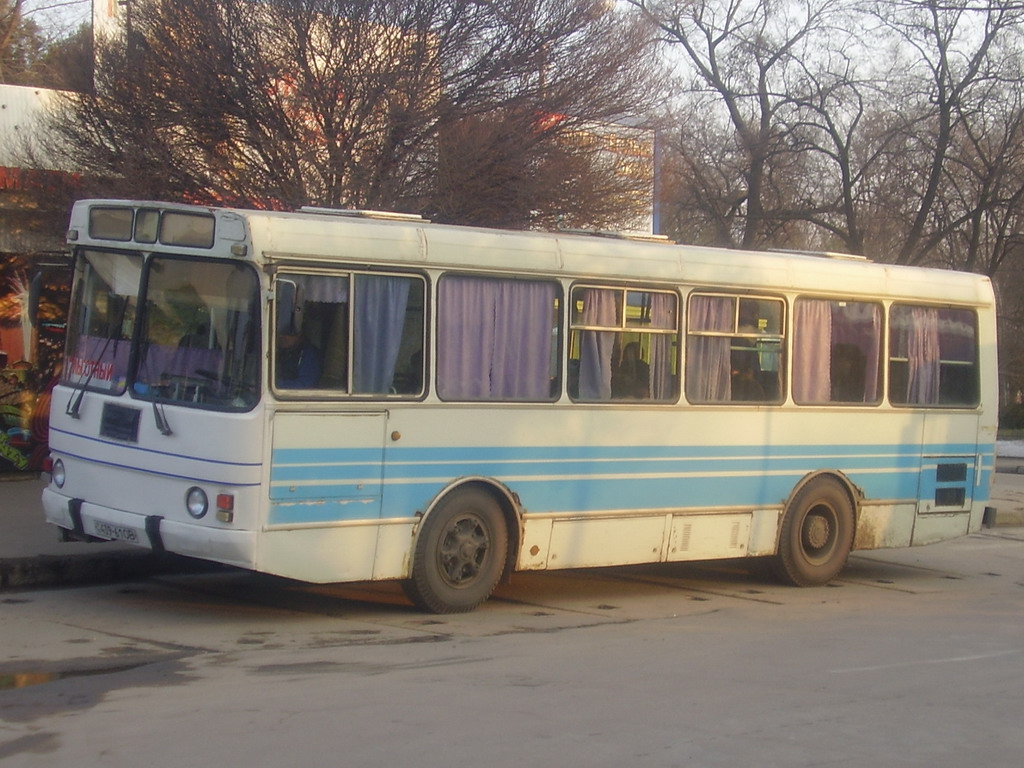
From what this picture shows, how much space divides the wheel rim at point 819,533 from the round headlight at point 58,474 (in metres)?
Answer: 6.67

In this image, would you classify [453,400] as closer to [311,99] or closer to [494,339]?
[494,339]

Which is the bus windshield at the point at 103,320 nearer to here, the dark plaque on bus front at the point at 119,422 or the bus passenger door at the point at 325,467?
the dark plaque on bus front at the point at 119,422

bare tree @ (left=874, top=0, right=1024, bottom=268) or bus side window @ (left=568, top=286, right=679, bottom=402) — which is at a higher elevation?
bare tree @ (left=874, top=0, right=1024, bottom=268)

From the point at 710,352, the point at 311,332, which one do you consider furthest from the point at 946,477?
the point at 311,332

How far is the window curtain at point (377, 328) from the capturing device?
9.85 metres

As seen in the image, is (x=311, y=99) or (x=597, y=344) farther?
(x=311, y=99)

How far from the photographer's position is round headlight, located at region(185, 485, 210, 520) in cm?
930

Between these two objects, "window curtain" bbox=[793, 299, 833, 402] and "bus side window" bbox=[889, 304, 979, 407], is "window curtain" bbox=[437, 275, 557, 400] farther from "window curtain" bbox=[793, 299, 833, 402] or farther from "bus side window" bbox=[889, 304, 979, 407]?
"bus side window" bbox=[889, 304, 979, 407]

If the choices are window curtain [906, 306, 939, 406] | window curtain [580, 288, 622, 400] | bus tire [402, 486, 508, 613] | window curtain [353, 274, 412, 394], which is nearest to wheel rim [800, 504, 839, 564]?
window curtain [906, 306, 939, 406]

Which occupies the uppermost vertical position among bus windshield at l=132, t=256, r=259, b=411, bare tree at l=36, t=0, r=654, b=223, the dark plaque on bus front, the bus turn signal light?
bare tree at l=36, t=0, r=654, b=223

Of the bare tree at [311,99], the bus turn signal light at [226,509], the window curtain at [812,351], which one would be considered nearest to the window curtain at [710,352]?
the window curtain at [812,351]

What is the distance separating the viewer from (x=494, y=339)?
10.6 m

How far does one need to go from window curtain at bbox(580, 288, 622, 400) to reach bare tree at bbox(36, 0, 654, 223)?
5.39 meters

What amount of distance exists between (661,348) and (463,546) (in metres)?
2.63
